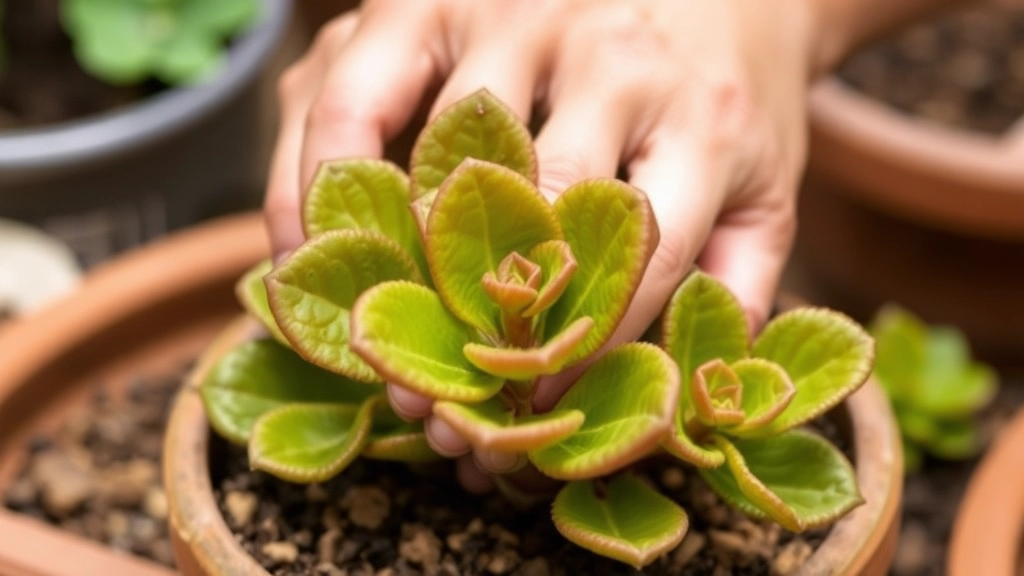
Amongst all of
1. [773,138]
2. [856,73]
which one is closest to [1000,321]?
[856,73]

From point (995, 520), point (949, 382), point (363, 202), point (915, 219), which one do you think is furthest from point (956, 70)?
point (363, 202)

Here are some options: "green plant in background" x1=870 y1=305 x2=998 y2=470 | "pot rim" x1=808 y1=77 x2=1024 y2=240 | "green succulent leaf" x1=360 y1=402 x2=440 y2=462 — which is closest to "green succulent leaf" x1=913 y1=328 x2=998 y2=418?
"green plant in background" x1=870 y1=305 x2=998 y2=470

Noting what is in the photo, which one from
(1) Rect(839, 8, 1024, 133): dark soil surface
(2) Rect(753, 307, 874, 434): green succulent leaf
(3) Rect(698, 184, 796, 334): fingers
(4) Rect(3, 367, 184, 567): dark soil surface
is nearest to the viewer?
(2) Rect(753, 307, 874, 434): green succulent leaf

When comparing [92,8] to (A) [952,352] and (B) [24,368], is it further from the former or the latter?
(A) [952,352]

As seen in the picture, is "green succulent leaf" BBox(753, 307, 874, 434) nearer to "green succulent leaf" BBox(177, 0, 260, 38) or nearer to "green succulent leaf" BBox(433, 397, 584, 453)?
"green succulent leaf" BBox(433, 397, 584, 453)

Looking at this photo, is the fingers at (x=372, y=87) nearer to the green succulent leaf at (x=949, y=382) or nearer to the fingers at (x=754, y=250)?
the fingers at (x=754, y=250)

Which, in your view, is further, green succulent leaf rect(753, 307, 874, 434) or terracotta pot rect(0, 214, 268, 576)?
terracotta pot rect(0, 214, 268, 576)
